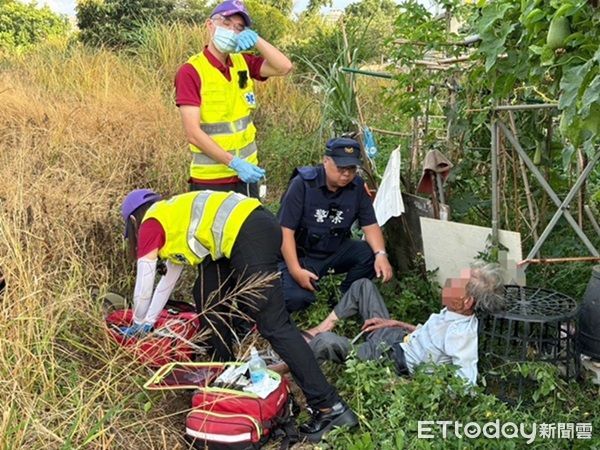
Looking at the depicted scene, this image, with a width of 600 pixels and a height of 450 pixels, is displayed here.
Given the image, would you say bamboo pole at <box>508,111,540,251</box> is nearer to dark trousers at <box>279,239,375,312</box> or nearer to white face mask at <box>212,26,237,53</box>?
dark trousers at <box>279,239,375,312</box>

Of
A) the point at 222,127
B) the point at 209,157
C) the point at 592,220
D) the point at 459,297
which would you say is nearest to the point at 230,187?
the point at 209,157

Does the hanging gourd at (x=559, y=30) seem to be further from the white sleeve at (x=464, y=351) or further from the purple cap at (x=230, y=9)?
the purple cap at (x=230, y=9)

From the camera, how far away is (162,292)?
10.2 ft

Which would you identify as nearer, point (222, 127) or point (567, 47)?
point (567, 47)

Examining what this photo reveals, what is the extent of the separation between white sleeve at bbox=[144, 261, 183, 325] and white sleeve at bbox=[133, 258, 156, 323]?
29 millimetres

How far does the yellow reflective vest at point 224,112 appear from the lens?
3.74m

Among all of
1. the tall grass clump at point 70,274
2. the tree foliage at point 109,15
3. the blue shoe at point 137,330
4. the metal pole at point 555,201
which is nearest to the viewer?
the tall grass clump at point 70,274

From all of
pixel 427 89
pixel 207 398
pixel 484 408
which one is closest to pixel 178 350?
pixel 207 398

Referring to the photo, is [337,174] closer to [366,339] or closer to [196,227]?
[366,339]

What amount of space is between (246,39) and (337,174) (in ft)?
3.18

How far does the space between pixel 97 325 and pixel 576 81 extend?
2.37m

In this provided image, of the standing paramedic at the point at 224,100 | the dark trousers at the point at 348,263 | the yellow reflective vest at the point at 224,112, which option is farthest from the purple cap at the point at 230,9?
the dark trousers at the point at 348,263

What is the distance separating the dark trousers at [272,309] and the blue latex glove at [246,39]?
116 centimetres

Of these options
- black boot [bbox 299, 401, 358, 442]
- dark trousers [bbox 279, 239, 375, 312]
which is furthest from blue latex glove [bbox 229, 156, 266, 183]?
black boot [bbox 299, 401, 358, 442]
